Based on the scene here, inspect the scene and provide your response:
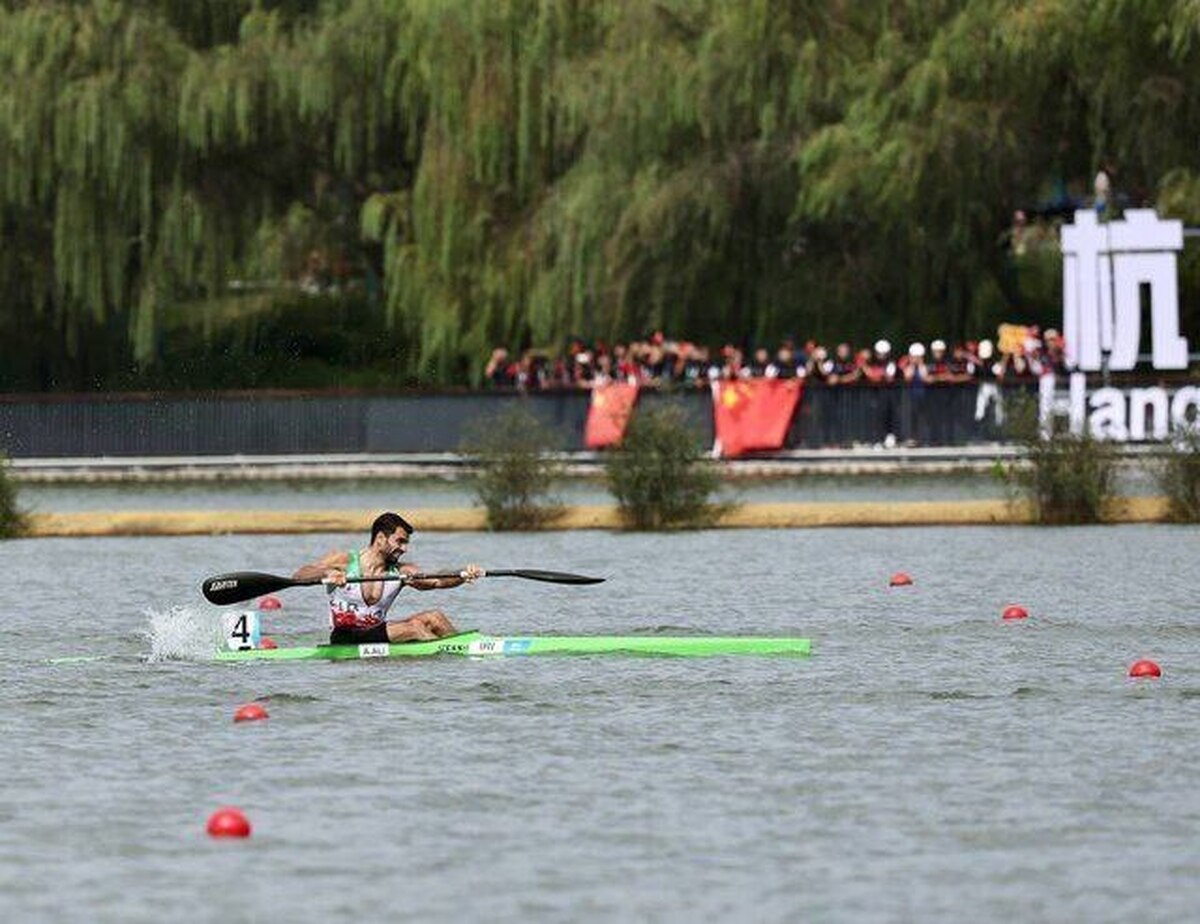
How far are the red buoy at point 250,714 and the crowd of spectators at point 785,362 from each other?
27831 millimetres

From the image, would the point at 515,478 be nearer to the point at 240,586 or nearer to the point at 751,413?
the point at 751,413

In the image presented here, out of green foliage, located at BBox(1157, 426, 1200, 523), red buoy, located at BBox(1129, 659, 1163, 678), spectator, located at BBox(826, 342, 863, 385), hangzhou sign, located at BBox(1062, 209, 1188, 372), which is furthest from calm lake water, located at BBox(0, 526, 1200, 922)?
hangzhou sign, located at BBox(1062, 209, 1188, 372)

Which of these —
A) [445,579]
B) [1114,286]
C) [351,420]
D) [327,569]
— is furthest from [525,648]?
[351,420]

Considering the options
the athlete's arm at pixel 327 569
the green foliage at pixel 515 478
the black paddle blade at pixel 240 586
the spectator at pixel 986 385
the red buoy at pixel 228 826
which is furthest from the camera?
the spectator at pixel 986 385

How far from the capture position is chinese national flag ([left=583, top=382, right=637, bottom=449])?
49.3m

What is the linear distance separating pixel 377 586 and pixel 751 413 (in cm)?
2640

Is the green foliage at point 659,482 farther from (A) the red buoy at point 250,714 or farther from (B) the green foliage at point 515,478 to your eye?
(A) the red buoy at point 250,714

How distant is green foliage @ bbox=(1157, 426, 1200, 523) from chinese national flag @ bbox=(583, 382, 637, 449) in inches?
546

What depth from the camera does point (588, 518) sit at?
124 ft

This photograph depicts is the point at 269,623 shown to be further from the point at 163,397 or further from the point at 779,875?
the point at 163,397

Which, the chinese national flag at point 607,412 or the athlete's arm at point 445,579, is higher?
the chinese national flag at point 607,412

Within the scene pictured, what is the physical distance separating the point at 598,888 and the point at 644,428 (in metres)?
22.8

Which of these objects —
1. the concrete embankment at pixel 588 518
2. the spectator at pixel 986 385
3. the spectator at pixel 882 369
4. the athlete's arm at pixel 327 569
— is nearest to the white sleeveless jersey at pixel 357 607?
the athlete's arm at pixel 327 569

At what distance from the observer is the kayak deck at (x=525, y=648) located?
2348cm
